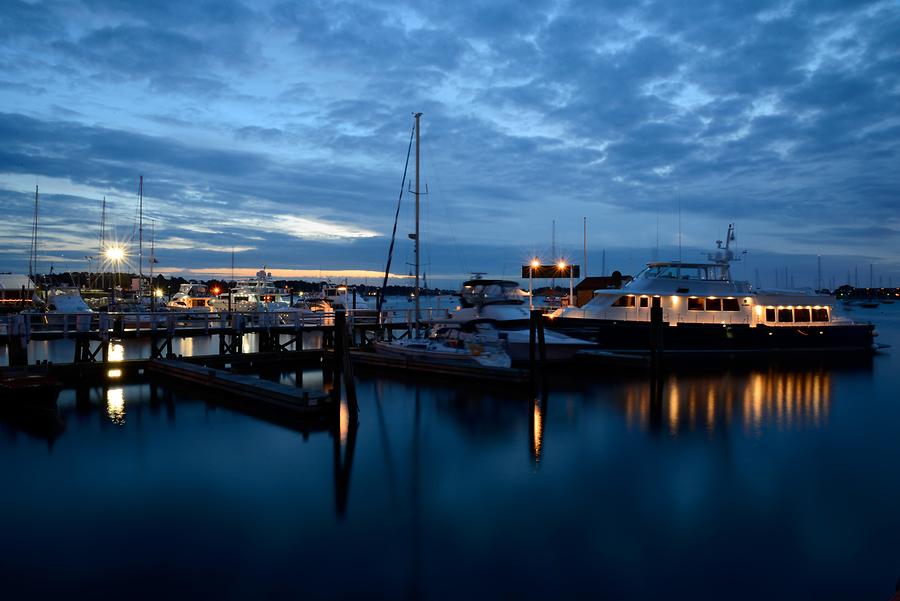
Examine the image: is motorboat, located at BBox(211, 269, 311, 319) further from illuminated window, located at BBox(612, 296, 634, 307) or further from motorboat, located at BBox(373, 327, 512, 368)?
illuminated window, located at BBox(612, 296, 634, 307)

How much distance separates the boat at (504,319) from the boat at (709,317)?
3.90 meters

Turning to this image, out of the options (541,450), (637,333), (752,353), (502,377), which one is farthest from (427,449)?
(752,353)

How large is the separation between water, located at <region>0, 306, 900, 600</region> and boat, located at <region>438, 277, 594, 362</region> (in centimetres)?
630

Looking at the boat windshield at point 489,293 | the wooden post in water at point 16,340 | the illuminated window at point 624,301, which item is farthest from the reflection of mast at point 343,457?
the illuminated window at point 624,301

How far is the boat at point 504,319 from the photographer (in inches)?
1070

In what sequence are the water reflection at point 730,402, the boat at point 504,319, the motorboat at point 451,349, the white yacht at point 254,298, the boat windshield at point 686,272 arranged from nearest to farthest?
the water reflection at point 730,402, the motorboat at point 451,349, the boat at point 504,319, the boat windshield at point 686,272, the white yacht at point 254,298

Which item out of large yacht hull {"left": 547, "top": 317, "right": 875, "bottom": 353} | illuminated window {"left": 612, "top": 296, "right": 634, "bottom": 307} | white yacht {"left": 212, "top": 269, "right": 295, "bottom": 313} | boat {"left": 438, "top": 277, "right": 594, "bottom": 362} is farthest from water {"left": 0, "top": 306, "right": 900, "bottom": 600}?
white yacht {"left": 212, "top": 269, "right": 295, "bottom": 313}

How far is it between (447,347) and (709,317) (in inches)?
633

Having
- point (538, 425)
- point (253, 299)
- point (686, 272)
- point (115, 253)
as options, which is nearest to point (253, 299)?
→ point (253, 299)

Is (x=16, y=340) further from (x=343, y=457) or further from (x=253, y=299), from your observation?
(x=253, y=299)

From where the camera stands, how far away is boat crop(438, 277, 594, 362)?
27172 millimetres

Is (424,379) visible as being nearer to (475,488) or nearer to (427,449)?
(427,449)

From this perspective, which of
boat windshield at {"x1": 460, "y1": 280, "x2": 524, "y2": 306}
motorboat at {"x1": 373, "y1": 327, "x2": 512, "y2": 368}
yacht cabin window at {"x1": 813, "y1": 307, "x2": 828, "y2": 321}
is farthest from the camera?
yacht cabin window at {"x1": 813, "y1": 307, "x2": 828, "y2": 321}

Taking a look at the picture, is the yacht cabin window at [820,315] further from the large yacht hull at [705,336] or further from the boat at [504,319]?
the boat at [504,319]
